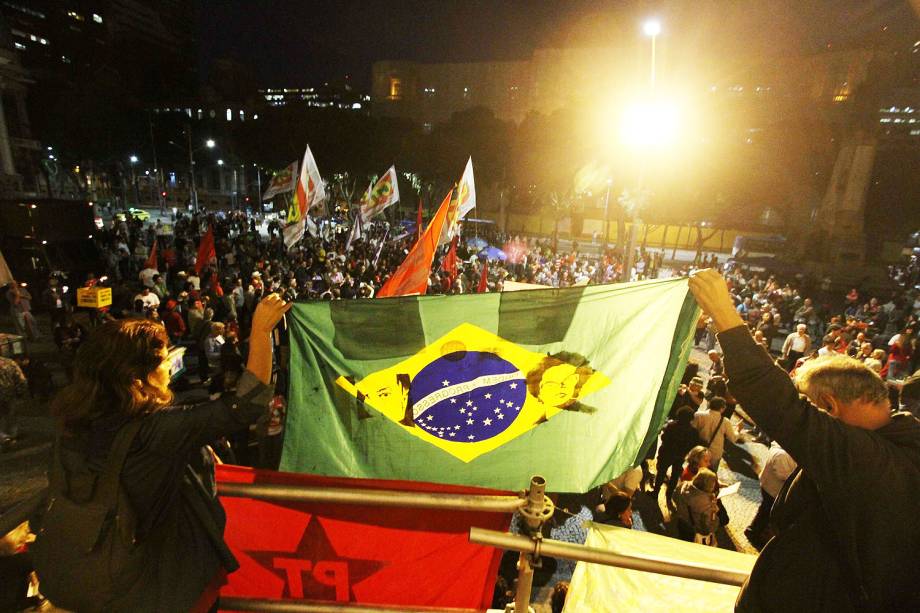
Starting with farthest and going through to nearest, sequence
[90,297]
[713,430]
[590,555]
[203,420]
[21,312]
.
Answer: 1. [21,312]
2. [90,297]
3. [713,430]
4. [590,555]
5. [203,420]

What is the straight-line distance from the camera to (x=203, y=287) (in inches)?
561

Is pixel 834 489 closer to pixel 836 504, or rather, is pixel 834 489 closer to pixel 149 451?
pixel 836 504

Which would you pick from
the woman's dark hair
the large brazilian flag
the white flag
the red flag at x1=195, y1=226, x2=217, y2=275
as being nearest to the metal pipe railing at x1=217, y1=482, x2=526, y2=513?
the woman's dark hair

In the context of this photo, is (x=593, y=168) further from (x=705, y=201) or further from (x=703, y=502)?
(x=703, y=502)

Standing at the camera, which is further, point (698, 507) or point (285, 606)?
point (698, 507)

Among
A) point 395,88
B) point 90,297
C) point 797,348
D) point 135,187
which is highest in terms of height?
point 395,88

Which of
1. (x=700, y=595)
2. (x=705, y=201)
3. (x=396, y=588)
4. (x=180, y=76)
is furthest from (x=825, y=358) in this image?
(x=180, y=76)

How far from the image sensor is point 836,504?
1.51 m

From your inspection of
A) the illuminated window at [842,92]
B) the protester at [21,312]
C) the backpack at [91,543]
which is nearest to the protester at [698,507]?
the backpack at [91,543]

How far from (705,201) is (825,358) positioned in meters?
43.8

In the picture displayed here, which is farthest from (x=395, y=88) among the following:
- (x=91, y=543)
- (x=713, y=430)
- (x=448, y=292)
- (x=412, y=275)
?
(x=91, y=543)

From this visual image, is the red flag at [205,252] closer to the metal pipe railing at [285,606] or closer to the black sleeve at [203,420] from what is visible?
the metal pipe railing at [285,606]

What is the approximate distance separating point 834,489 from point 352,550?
87.2 inches

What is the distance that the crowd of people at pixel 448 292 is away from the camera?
17.4ft
